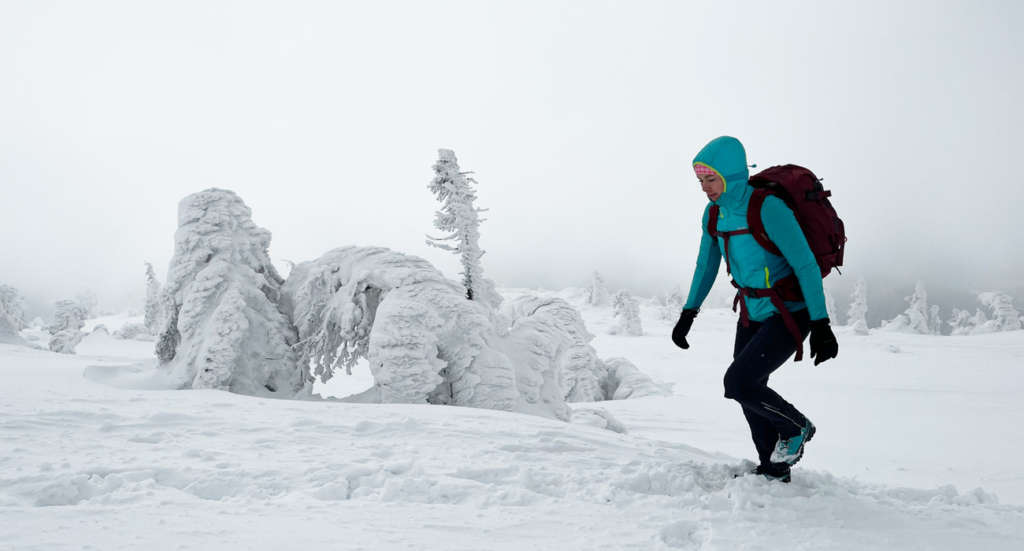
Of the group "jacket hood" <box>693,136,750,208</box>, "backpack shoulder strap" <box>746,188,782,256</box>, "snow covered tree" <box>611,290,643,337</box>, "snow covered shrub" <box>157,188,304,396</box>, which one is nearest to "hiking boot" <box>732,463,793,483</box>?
"backpack shoulder strap" <box>746,188,782,256</box>

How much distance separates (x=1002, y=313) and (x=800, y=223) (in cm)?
8753

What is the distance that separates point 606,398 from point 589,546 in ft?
87.7

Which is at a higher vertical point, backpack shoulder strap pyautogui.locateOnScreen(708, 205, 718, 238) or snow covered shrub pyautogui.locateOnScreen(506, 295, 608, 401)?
backpack shoulder strap pyautogui.locateOnScreen(708, 205, 718, 238)

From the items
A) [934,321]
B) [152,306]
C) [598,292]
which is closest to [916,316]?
[934,321]

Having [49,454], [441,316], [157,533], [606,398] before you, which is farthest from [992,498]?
[606,398]

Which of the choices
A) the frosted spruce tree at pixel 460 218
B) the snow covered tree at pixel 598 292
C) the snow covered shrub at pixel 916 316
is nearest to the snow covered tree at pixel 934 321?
the snow covered shrub at pixel 916 316

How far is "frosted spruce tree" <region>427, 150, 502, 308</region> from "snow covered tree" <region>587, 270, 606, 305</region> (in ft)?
233

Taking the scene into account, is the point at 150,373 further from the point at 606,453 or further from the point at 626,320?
the point at 626,320

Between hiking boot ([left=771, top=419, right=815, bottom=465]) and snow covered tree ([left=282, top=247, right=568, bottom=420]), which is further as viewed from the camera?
snow covered tree ([left=282, top=247, right=568, bottom=420])

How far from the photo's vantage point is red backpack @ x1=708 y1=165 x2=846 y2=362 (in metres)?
4.13

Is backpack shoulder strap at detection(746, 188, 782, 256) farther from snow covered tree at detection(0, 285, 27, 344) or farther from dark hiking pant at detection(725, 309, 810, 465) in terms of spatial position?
snow covered tree at detection(0, 285, 27, 344)

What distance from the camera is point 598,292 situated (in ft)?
284

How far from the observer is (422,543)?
2928 millimetres

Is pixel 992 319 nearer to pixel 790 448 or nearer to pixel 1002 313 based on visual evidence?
pixel 1002 313
